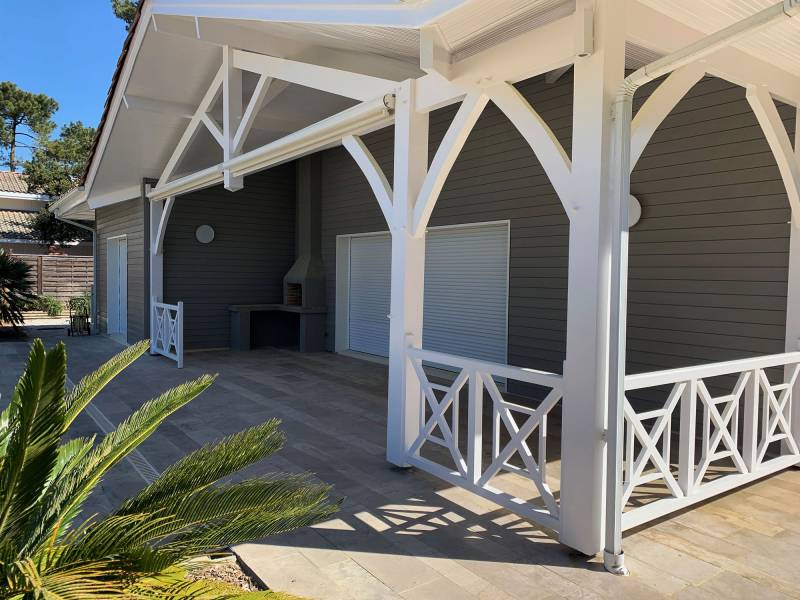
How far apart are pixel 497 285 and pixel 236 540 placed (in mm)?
4950

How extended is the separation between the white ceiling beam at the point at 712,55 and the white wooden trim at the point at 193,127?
429 centimetres

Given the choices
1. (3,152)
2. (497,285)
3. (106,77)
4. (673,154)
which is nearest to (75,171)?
(3,152)

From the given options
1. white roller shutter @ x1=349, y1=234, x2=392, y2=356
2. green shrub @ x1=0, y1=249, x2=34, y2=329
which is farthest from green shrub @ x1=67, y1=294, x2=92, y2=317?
white roller shutter @ x1=349, y1=234, x2=392, y2=356

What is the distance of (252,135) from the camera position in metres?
6.82

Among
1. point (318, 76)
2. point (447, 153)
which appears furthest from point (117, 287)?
point (447, 153)

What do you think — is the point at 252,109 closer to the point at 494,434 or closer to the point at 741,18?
the point at 494,434

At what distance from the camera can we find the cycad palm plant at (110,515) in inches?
58.0

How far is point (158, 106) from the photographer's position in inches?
268

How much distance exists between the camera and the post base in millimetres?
2514

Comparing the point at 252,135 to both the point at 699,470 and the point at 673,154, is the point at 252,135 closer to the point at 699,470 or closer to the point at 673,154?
the point at 673,154

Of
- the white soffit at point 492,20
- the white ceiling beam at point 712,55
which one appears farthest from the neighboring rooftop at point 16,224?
the white ceiling beam at point 712,55

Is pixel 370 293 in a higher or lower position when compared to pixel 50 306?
higher

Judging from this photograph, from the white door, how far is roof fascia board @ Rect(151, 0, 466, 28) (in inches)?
125

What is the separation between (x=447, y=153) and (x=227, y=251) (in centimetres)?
Result: 655
